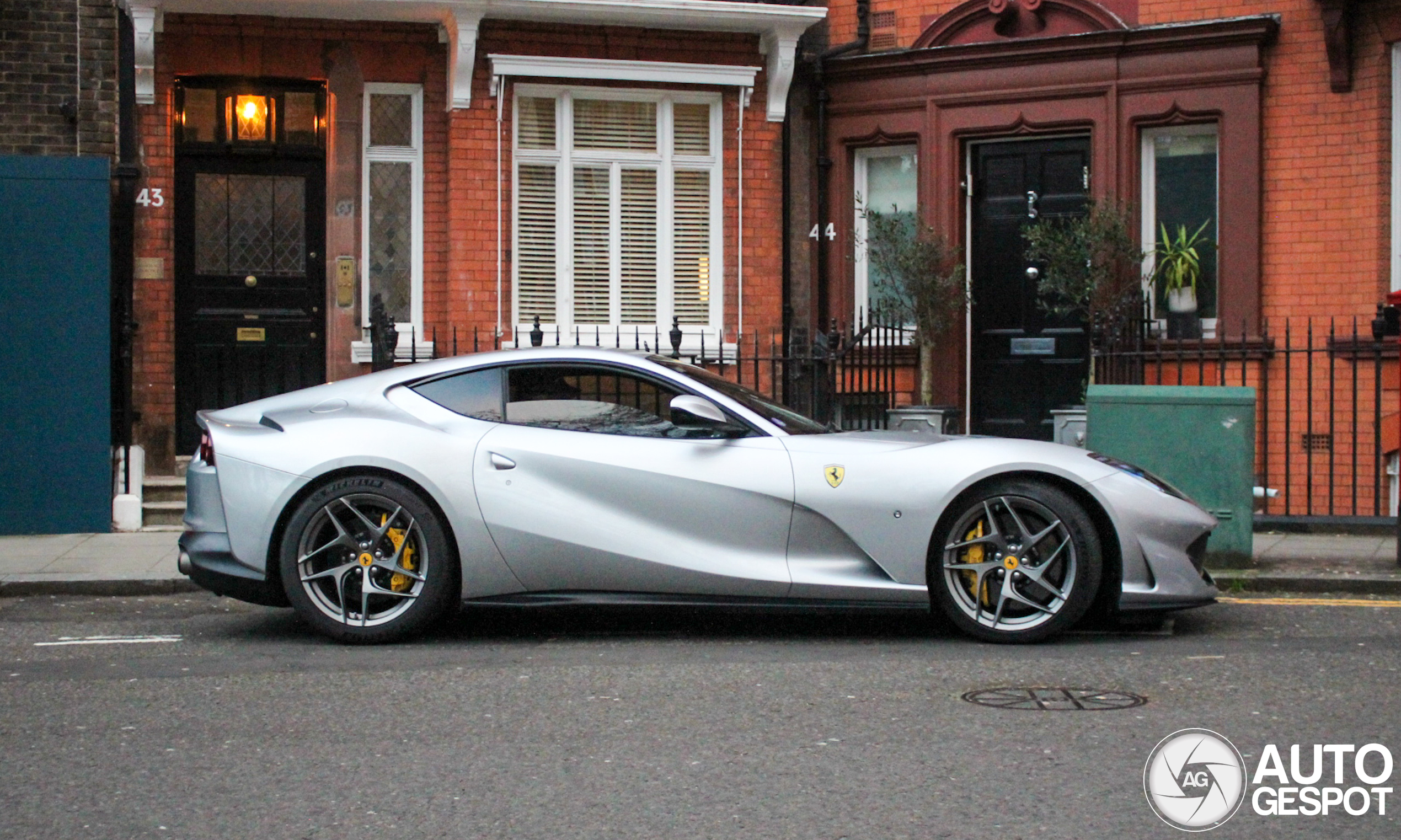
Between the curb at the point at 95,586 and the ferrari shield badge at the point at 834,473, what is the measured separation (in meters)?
4.31

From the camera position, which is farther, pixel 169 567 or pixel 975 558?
pixel 169 567

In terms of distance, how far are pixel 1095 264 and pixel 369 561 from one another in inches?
310

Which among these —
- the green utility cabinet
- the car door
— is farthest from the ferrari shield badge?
the green utility cabinet

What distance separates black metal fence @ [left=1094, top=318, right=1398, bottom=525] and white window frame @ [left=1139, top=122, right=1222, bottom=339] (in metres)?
0.34

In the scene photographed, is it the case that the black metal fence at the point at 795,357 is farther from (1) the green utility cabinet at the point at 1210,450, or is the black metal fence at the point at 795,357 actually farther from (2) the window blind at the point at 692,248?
(1) the green utility cabinet at the point at 1210,450

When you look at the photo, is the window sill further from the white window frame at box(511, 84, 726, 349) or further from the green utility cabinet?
the green utility cabinet

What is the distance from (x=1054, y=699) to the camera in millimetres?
5746

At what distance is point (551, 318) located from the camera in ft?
45.8

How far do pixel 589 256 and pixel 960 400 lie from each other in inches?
140

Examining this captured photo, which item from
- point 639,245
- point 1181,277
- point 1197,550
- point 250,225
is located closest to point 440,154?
point 250,225

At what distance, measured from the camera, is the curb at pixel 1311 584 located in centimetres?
861

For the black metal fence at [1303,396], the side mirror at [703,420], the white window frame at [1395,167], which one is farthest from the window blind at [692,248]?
the side mirror at [703,420]

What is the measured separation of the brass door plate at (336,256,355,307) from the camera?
13484 mm

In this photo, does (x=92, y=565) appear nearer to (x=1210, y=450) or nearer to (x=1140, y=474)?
(x=1140, y=474)
